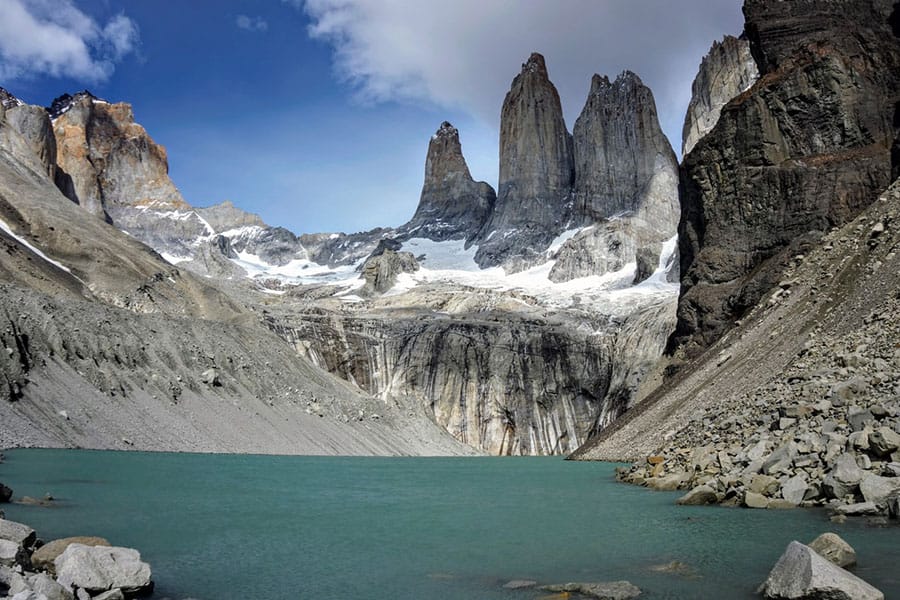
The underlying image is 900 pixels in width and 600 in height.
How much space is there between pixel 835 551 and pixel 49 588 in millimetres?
10175

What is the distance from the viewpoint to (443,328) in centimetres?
10338

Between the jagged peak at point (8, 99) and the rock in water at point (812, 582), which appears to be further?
the jagged peak at point (8, 99)

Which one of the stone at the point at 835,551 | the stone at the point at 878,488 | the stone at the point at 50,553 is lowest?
the stone at the point at 50,553

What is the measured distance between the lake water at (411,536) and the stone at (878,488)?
1120 millimetres

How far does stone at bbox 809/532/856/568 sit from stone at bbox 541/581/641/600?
282 cm

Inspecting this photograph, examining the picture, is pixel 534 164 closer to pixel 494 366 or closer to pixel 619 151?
pixel 619 151

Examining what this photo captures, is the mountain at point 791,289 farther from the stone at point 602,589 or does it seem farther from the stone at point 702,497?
the stone at point 602,589

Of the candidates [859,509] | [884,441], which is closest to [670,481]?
[884,441]

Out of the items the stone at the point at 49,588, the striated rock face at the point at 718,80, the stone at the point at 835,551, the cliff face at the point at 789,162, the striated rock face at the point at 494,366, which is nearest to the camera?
the stone at the point at 49,588

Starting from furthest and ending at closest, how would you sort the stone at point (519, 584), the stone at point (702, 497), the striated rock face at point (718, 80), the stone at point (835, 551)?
the striated rock face at point (718, 80) → the stone at point (702, 497) → the stone at point (519, 584) → the stone at point (835, 551)

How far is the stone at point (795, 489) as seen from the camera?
17.0 meters

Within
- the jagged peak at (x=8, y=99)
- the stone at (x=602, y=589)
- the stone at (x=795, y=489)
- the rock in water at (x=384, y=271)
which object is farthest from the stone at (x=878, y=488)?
the jagged peak at (x=8, y=99)

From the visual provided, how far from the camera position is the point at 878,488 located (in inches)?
590

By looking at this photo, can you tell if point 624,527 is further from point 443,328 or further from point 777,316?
point 443,328
